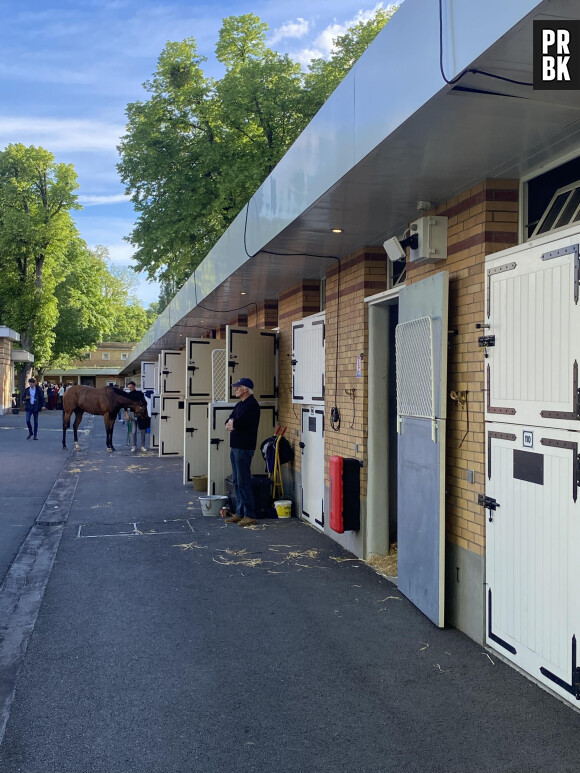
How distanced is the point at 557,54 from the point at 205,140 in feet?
68.8

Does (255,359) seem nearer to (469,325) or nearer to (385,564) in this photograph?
(385,564)

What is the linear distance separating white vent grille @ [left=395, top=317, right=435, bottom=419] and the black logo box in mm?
2361

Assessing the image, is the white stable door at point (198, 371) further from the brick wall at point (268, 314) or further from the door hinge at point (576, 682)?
the door hinge at point (576, 682)

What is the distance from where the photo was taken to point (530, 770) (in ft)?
10.9

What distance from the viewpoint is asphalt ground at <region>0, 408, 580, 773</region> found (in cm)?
346

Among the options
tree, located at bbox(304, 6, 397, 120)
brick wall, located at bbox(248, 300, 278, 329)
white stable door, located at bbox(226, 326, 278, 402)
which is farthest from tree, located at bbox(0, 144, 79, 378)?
white stable door, located at bbox(226, 326, 278, 402)

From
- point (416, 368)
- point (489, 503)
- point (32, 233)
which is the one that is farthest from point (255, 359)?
point (32, 233)

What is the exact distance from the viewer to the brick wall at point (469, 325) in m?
5.05

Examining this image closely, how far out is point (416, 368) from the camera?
19.1 feet

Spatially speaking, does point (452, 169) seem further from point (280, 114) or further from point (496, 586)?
point (280, 114)

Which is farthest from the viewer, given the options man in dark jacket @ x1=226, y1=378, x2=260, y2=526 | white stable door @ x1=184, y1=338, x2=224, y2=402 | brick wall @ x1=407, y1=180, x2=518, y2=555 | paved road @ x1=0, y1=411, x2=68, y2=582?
white stable door @ x1=184, y1=338, x2=224, y2=402

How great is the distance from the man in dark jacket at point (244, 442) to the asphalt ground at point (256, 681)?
6.10 feet

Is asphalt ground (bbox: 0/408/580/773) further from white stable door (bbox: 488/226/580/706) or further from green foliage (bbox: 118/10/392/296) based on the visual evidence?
green foliage (bbox: 118/10/392/296)

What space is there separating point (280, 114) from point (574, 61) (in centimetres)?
2017
